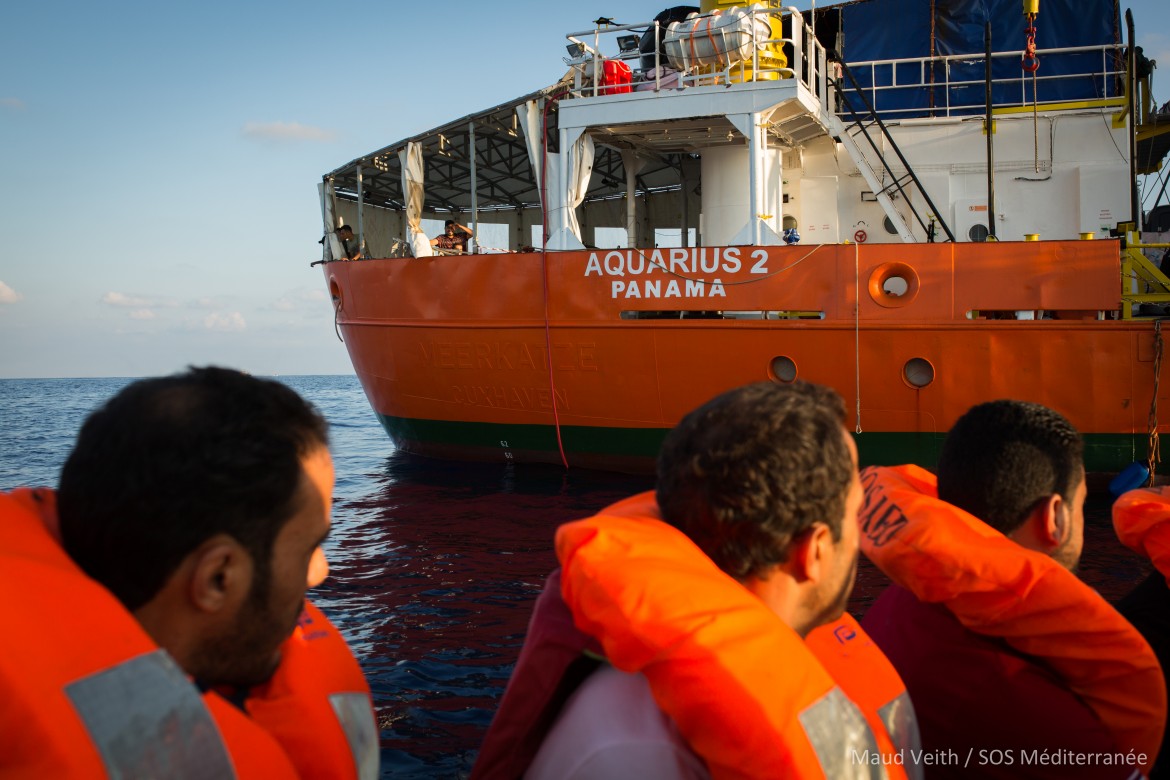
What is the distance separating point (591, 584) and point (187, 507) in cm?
61

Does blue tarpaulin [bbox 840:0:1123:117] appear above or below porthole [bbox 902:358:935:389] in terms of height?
above

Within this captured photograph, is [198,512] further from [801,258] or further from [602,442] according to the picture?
[602,442]

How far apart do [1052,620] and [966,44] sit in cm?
1186

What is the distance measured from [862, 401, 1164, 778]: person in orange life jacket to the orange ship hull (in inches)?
239

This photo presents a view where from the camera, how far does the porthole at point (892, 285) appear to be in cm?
809

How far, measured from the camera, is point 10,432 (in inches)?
822

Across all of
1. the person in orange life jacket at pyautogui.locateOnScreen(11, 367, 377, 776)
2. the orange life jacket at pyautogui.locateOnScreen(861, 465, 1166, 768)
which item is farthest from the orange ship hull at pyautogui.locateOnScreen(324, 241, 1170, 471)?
the person in orange life jacket at pyautogui.locateOnScreen(11, 367, 377, 776)

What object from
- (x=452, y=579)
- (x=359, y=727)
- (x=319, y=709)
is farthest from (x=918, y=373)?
(x=319, y=709)

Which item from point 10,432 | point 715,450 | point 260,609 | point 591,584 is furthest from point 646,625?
point 10,432

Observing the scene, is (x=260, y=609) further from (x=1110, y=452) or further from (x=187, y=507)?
(x=1110, y=452)

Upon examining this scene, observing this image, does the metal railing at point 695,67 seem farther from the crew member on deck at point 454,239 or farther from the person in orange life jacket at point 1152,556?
the person in orange life jacket at point 1152,556

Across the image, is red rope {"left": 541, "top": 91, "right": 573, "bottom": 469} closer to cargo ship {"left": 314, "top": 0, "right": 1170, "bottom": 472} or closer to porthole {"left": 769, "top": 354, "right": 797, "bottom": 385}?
cargo ship {"left": 314, "top": 0, "right": 1170, "bottom": 472}

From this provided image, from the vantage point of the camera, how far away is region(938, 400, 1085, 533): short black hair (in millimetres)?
2178

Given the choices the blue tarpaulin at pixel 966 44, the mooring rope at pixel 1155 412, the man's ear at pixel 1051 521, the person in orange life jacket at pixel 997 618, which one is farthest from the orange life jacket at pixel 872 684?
the blue tarpaulin at pixel 966 44
